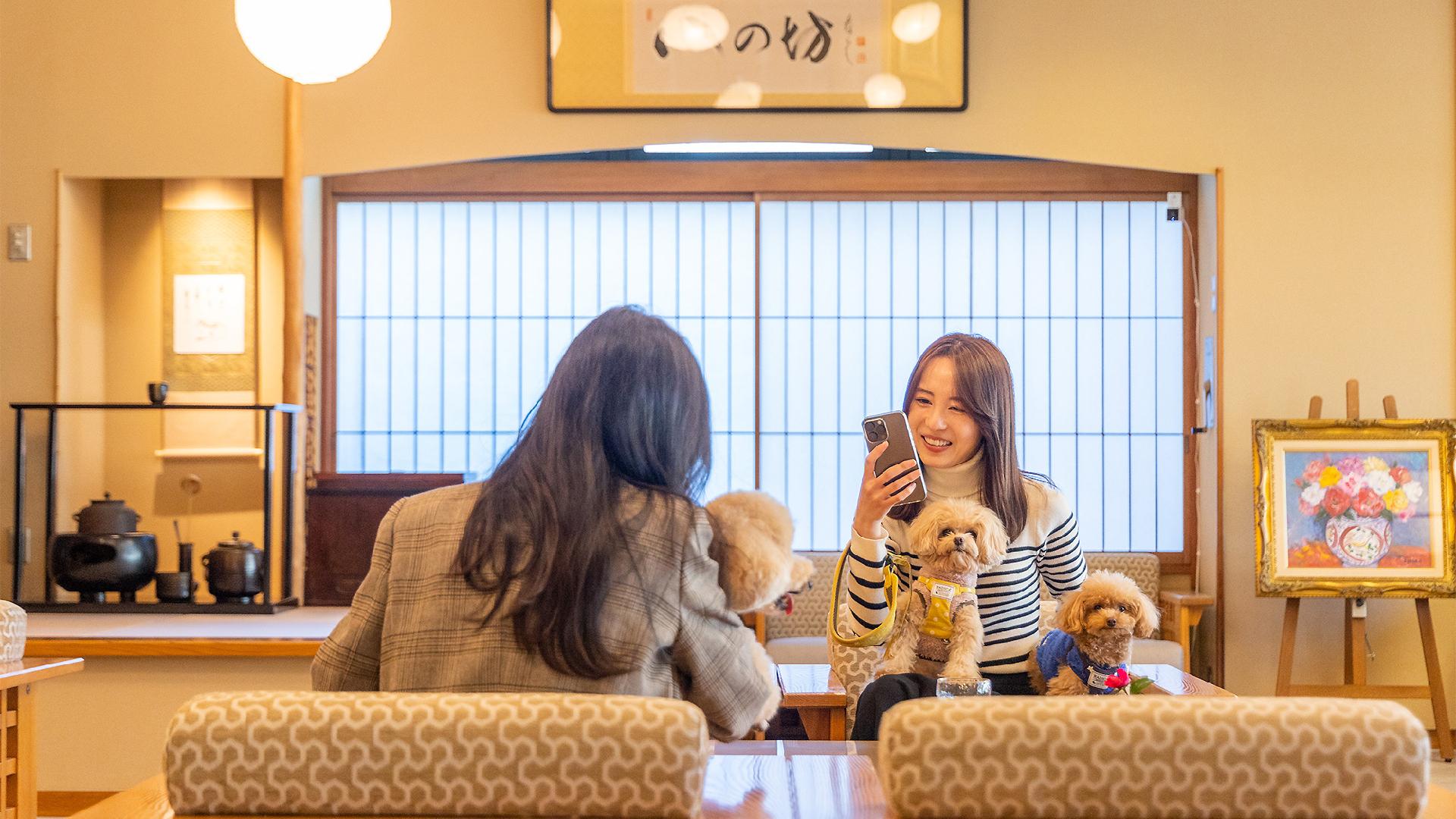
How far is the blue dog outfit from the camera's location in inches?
80.7

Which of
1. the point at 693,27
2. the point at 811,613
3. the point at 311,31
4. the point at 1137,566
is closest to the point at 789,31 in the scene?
the point at 693,27

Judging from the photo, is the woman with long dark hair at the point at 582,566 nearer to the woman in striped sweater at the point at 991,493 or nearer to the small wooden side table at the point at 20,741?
the woman in striped sweater at the point at 991,493

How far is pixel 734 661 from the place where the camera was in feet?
4.92

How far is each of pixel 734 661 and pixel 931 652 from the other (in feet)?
2.45

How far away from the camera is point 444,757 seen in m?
1.20

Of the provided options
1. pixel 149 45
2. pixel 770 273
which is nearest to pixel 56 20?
pixel 149 45

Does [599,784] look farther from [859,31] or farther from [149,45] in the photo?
[149,45]

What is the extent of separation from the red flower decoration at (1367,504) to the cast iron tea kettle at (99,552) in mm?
4102

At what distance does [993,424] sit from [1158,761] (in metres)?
1.10

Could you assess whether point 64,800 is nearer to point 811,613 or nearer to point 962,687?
point 811,613

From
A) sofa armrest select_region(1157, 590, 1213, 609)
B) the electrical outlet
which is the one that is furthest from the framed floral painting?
the electrical outlet

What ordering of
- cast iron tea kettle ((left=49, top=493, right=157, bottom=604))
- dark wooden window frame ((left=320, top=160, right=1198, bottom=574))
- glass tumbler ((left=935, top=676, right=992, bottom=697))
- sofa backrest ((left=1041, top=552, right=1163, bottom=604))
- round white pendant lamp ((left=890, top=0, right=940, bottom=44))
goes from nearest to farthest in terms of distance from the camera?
glass tumbler ((left=935, top=676, right=992, bottom=697))
cast iron tea kettle ((left=49, top=493, right=157, bottom=604))
round white pendant lamp ((left=890, top=0, right=940, bottom=44))
sofa backrest ((left=1041, top=552, right=1163, bottom=604))
dark wooden window frame ((left=320, top=160, right=1198, bottom=574))

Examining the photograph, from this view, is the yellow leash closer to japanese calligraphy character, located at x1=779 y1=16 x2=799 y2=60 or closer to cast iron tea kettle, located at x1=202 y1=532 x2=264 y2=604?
japanese calligraphy character, located at x1=779 y1=16 x2=799 y2=60

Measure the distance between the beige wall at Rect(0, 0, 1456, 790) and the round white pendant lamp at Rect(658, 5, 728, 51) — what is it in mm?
260
